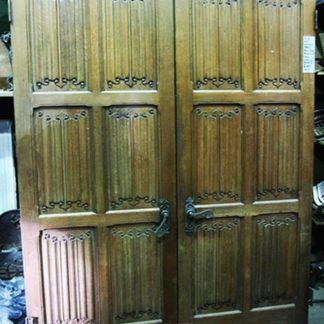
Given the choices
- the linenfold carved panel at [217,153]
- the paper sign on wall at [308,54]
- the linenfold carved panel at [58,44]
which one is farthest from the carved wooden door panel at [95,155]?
the paper sign on wall at [308,54]

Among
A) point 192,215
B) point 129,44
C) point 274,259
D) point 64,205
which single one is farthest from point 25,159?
point 274,259

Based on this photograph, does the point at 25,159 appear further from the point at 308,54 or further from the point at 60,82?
the point at 308,54

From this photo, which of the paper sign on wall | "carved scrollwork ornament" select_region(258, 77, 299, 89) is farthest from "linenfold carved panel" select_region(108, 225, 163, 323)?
the paper sign on wall

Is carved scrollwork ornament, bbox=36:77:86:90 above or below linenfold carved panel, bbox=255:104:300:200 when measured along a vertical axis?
above

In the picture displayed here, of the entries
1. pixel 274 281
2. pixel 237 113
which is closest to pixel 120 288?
pixel 274 281

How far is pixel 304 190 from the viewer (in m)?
1.88

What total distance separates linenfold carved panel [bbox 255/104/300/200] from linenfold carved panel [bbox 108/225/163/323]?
0.59 meters

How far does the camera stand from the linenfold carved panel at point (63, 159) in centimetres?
163

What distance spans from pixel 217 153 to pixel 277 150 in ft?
1.02

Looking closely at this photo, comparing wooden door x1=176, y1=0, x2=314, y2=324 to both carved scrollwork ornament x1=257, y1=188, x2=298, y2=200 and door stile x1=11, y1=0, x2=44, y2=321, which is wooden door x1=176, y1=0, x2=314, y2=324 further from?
door stile x1=11, y1=0, x2=44, y2=321

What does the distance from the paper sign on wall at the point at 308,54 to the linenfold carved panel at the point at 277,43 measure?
3 centimetres

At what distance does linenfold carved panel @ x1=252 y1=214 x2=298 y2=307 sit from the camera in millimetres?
1869

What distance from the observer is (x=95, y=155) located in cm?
168

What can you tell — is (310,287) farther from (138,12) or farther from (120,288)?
(138,12)
